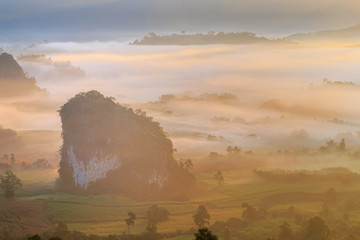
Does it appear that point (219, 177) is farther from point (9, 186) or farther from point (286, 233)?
point (9, 186)

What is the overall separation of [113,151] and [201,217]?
34.5 metres

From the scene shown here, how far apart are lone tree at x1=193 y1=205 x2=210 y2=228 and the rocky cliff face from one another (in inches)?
851

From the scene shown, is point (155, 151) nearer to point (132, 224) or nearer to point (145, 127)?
point (145, 127)

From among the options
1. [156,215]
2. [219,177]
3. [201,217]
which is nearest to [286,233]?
[201,217]

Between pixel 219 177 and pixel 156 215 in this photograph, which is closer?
pixel 156 215

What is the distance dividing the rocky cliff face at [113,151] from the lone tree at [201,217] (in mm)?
21609

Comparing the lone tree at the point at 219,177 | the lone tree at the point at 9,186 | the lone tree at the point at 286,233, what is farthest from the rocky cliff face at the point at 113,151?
the lone tree at the point at 286,233

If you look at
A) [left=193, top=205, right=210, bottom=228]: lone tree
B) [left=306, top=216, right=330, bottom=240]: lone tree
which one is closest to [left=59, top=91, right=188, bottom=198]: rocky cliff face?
[left=193, top=205, right=210, bottom=228]: lone tree

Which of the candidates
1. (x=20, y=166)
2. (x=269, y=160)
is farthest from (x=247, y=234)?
(x=20, y=166)

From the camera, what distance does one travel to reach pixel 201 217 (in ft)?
355

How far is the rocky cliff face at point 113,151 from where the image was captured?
424ft

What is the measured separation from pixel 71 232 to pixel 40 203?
61.4 ft

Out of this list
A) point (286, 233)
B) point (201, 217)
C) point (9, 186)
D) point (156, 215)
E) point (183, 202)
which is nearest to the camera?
point (286, 233)

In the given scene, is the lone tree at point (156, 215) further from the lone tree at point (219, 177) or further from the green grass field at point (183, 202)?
the lone tree at point (219, 177)
